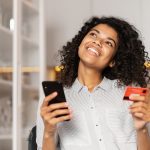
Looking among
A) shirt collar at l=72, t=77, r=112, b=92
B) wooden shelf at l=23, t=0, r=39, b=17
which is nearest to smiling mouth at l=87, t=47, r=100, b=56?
shirt collar at l=72, t=77, r=112, b=92

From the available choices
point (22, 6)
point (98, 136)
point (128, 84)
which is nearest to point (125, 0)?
point (22, 6)

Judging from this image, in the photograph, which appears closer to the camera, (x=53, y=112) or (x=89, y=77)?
(x=53, y=112)

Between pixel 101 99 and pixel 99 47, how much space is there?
0.18 m

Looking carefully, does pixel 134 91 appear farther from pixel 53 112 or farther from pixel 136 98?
pixel 53 112

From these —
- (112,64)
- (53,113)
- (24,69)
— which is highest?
(112,64)

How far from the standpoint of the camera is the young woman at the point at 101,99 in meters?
1.30

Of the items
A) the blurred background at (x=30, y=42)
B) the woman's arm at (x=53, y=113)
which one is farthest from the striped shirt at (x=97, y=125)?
the blurred background at (x=30, y=42)

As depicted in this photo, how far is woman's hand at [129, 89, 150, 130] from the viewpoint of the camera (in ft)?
4.10

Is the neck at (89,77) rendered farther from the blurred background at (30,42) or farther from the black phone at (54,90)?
the blurred background at (30,42)

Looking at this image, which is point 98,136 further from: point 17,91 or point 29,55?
point 29,55

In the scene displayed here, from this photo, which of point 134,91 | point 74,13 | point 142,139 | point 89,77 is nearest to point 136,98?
point 134,91

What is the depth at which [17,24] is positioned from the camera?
270 centimetres

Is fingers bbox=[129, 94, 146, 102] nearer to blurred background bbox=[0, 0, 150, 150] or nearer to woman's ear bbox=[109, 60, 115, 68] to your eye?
woman's ear bbox=[109, 60, 115, 68]

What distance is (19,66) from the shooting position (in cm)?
270
